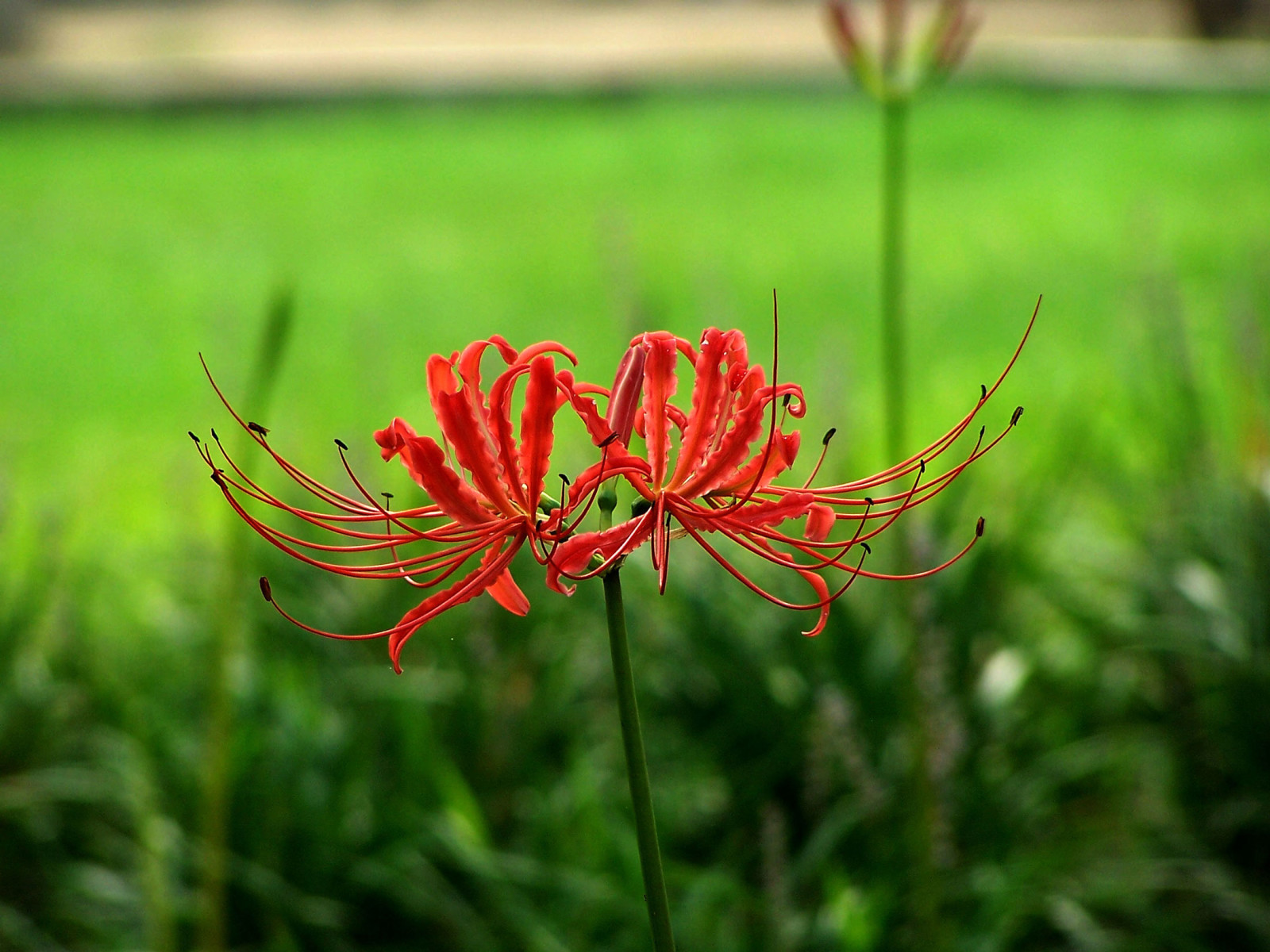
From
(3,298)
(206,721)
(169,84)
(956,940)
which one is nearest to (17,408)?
(3,298)

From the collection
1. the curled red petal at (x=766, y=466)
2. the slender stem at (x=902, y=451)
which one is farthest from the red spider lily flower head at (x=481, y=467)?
the slender stem at (x=902, y=451)

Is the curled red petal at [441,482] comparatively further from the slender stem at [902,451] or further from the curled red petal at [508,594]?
the slender stem at [902,451]

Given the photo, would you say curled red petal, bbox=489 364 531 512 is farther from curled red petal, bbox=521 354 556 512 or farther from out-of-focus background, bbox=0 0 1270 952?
out-of-focus background, bbox=0 0 1270 952

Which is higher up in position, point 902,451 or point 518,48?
point 518,48

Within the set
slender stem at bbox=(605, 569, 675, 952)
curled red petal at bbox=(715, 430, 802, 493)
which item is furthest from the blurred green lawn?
slender stem at bbox=(605, 569, 675, 952)

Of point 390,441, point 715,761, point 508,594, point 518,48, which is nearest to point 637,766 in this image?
point 508,594

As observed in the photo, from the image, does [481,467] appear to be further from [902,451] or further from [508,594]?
[902,451]

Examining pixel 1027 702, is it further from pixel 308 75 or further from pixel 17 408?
pixel 308 75
